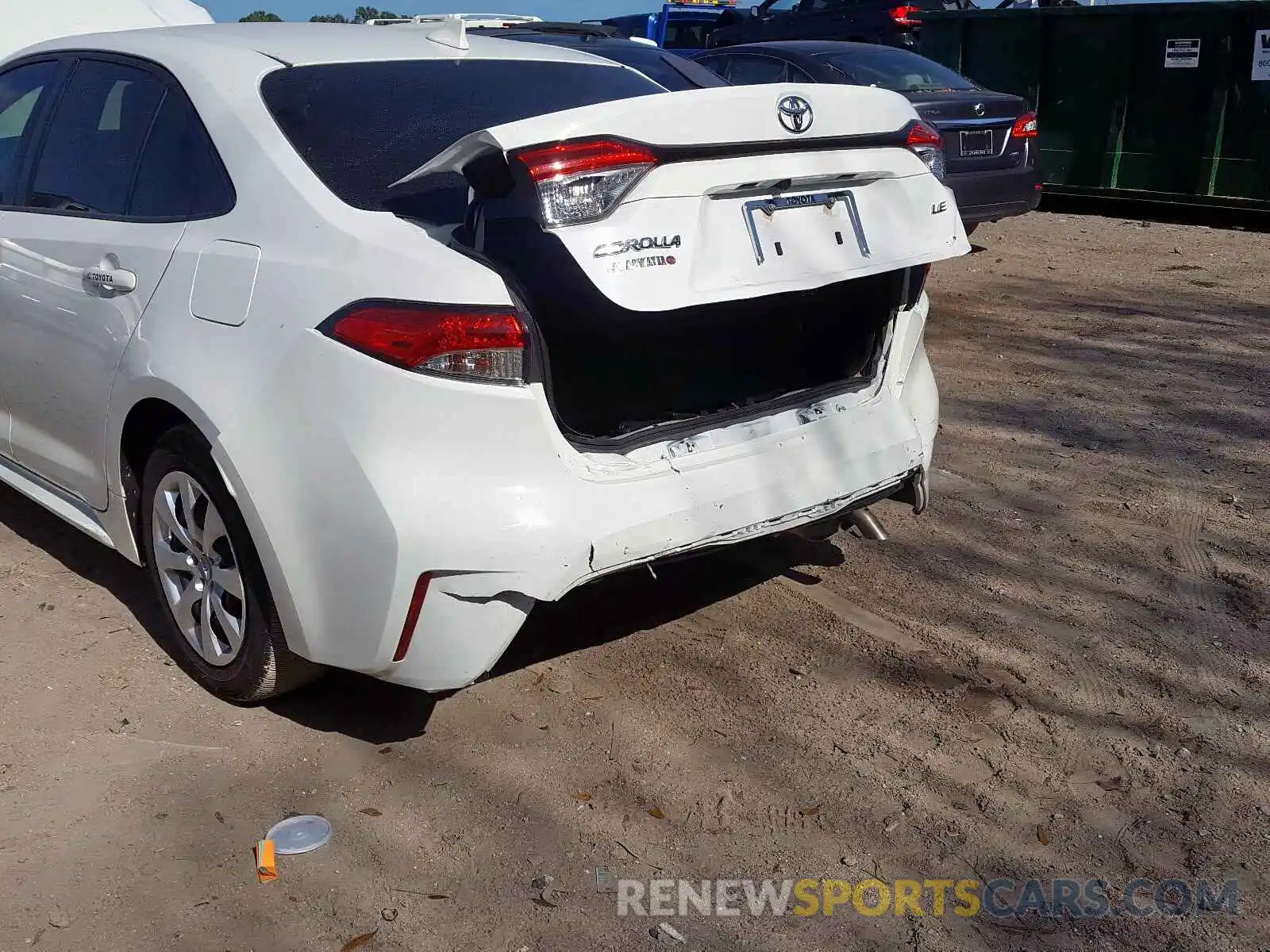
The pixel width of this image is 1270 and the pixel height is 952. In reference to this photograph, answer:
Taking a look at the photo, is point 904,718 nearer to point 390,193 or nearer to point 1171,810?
point 1171,810

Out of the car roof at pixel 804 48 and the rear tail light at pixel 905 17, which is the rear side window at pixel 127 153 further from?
the rear tail light at pixel 905 17

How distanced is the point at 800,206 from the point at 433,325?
101 centimetres

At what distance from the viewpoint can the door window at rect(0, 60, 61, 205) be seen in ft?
14.1

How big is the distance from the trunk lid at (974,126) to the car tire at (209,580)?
23.7ft

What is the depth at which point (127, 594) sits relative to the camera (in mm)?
4387

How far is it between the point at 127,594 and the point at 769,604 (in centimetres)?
220

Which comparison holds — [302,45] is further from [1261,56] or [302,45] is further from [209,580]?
[1261,56]

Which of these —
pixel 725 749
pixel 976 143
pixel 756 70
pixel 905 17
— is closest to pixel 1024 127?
pixel 976 143

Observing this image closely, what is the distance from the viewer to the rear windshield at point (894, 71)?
32.9ft

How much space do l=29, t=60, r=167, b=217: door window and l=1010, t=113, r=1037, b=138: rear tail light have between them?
752 cm

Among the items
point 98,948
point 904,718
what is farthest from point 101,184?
point 904,718

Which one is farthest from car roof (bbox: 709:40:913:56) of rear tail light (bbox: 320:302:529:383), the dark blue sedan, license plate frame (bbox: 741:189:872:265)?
rear tail light (bbox: 320:302:529:383)

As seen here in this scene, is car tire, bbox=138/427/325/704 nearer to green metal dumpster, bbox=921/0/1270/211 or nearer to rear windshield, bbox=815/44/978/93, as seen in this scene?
rear windshield, bbox=815/44/978/93

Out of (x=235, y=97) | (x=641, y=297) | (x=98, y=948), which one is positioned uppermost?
(x=235, y=97)
